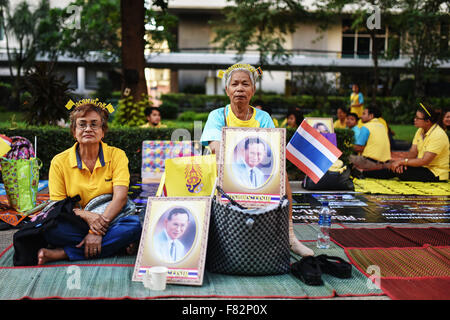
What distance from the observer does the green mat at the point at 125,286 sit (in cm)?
354

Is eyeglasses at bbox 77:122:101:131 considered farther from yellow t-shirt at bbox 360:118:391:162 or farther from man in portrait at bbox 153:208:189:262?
yellow t-shirt at bbox 360:118:391:162

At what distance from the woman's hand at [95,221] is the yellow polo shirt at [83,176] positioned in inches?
9.0

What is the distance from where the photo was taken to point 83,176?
4523 mm

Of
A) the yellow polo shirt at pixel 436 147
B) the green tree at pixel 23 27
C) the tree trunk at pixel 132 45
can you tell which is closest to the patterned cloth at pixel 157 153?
the tree trunk at pixel 132 45

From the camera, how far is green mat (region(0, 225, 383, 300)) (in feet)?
11.6

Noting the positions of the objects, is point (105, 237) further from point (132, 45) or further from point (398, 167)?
point (132, 45)

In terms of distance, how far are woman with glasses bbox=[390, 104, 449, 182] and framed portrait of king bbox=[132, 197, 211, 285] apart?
5.82 m

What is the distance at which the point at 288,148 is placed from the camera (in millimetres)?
4824

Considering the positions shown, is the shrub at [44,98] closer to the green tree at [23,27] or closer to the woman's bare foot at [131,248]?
the woman's bare foot at [131,248]

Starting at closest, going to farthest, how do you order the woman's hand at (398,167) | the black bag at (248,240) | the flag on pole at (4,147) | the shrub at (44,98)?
the black bag at (248,240) → the flag on pole at (4,147) → the woman's hand at (398,167) → the shrub at (44,98)

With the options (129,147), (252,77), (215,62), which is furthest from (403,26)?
(252,77)

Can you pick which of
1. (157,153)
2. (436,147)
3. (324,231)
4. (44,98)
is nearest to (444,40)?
(436,147)

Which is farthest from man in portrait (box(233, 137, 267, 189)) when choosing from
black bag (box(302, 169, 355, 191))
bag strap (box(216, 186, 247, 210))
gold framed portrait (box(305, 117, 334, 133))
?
gold framed portrait (box(305, 117, 334, 133))

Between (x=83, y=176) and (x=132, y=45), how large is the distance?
7276 millimetres
